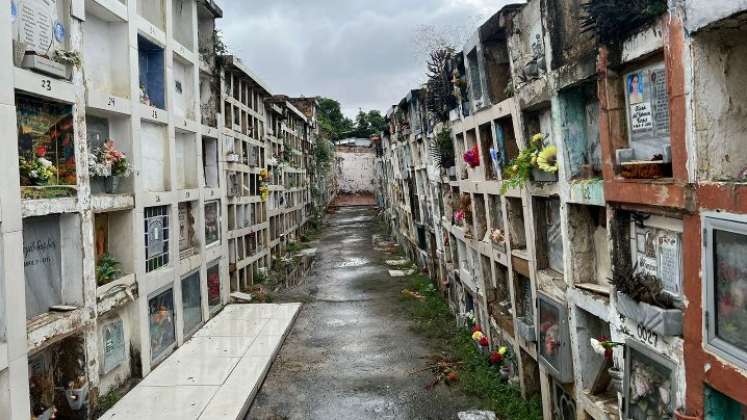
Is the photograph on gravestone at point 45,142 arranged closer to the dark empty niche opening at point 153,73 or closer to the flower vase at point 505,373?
the dark empty niche opening at point 153,73

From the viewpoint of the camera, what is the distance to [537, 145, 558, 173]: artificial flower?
7133 mm

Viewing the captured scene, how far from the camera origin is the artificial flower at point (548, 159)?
7.13 meters

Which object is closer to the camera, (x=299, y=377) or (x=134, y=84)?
(x=134, y=84)

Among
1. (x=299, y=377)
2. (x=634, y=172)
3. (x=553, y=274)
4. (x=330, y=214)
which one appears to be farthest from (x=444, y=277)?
(x=330, y=214)

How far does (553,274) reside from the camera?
805cm

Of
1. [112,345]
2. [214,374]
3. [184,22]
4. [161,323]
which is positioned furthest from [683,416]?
[184,22]

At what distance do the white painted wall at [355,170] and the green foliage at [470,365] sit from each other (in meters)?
33.7

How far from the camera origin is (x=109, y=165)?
8.99 meters

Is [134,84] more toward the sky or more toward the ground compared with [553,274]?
more toward the sky

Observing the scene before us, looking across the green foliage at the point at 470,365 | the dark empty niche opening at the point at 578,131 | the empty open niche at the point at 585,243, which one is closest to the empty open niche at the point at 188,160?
the green foliage at the point at 470,365

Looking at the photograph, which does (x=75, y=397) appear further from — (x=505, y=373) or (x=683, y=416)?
(x=683, y=416)

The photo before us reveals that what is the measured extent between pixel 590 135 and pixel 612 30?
69.1 inches

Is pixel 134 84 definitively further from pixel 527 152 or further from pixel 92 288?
Result: pixel 527 152

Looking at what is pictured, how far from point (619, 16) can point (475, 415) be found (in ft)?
21.7
